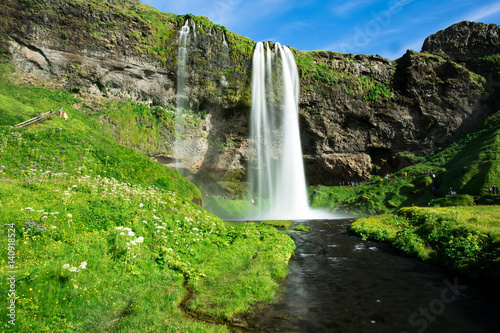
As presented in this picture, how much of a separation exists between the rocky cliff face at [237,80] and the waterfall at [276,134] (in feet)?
6.56

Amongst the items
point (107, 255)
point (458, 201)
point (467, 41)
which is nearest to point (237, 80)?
point (458, 201)

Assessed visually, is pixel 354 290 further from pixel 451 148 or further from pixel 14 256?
pixel 451 148

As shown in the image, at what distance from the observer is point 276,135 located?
163 ft

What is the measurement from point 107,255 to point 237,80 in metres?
42.4

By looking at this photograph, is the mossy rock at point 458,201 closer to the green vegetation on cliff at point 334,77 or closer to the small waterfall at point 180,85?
the green vegetation on cliff at point 334,77

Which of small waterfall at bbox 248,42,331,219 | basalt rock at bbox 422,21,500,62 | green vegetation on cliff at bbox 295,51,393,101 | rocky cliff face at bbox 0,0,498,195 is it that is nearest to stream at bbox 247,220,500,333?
small waterfall at bbox 248,42,331,219

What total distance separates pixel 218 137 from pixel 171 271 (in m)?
41.0

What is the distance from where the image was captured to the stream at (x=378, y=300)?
6.87 m

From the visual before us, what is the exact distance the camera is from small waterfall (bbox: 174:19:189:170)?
43.4 meters

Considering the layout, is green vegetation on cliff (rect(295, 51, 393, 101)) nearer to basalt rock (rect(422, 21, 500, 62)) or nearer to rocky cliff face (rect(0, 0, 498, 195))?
rocky cliff face (rect(0, 0, 498, 195))

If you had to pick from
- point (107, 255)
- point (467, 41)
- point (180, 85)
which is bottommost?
point (107, 255)

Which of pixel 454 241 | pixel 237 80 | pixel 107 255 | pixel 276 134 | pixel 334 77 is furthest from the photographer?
pixel 334 77

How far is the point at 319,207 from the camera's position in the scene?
51531 millimetres

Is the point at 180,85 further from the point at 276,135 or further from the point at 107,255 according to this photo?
the point at 107,255
